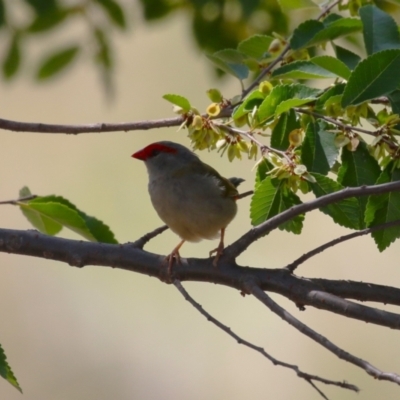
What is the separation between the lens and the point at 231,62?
2639 millimetres

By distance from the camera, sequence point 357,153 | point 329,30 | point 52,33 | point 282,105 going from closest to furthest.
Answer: point 282,105 < point 357,153 < point 329,30 < point 52,33

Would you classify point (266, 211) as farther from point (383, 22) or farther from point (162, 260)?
point (383, 22)

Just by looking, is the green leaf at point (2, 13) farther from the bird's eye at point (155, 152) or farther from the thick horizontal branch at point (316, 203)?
the thick horizontal branch at point (316, 203)

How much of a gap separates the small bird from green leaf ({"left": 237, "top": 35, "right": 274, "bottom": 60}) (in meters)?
0.67

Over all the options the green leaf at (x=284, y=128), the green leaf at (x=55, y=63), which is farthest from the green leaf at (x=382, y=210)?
the green leaf at (x=55, y=63)

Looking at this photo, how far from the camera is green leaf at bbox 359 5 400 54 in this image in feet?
7.67

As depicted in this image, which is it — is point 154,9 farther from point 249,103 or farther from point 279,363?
point 279,363

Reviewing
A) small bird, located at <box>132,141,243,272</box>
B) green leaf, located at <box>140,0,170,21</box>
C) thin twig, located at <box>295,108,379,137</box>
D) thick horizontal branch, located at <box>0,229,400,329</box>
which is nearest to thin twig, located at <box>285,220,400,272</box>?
thick horizontal branch, located at <box>0,229,400,329</box>

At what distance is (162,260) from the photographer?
2377 millimetres

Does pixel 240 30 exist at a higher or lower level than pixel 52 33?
higher

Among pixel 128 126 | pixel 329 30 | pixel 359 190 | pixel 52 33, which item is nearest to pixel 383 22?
pixel 329 30

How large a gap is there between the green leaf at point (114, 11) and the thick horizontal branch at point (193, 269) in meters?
1.23

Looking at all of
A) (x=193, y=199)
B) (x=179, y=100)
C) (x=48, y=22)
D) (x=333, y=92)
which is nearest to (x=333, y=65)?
(x=333, y=92)

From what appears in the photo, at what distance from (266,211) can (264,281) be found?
10.3 inches
